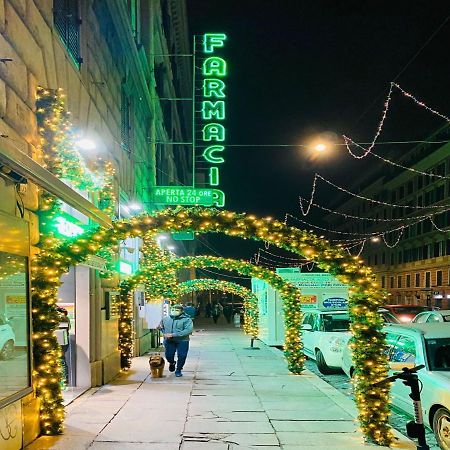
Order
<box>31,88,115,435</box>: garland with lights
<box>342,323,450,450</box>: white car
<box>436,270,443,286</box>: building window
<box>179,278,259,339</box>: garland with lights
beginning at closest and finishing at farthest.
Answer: <box>342,323,450,450</box>: white car
<box>31,88,115,435</box>: garland with lights
<box>179,278,259,339</box>: garland with lights
<box>436,270,443,286</box>: building window

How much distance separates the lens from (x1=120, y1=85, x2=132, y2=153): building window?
50.7 ft

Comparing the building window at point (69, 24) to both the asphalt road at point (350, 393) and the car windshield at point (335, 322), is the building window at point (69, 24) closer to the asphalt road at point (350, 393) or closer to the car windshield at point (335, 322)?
the asphalt road at point (350, 393)

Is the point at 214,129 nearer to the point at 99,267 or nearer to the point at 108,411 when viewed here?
the point at 99,267

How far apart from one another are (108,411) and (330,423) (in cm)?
352

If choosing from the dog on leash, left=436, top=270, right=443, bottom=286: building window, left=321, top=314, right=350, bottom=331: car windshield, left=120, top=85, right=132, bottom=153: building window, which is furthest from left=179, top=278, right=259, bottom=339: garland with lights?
left=436, top=270, right=443, bottom=286: building window

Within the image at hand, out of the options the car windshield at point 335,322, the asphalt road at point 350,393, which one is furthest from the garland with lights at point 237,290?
the car windshield at point 335,322

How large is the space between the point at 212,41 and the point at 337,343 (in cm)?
1155

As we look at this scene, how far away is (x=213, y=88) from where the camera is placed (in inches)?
754

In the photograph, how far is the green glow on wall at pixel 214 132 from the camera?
1919cm

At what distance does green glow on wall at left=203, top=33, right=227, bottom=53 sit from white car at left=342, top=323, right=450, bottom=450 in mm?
13131

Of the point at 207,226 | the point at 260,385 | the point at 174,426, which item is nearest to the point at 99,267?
the point at 207,226

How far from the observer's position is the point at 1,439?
5949 mm

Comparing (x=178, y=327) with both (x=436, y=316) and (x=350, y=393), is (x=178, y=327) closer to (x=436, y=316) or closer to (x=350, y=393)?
(x=350, y=393)

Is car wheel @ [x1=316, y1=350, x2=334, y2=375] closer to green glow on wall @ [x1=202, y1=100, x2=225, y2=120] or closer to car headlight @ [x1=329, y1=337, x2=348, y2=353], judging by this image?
car headlight @ [x1=329, y1=337, x2=348, y2=353]
